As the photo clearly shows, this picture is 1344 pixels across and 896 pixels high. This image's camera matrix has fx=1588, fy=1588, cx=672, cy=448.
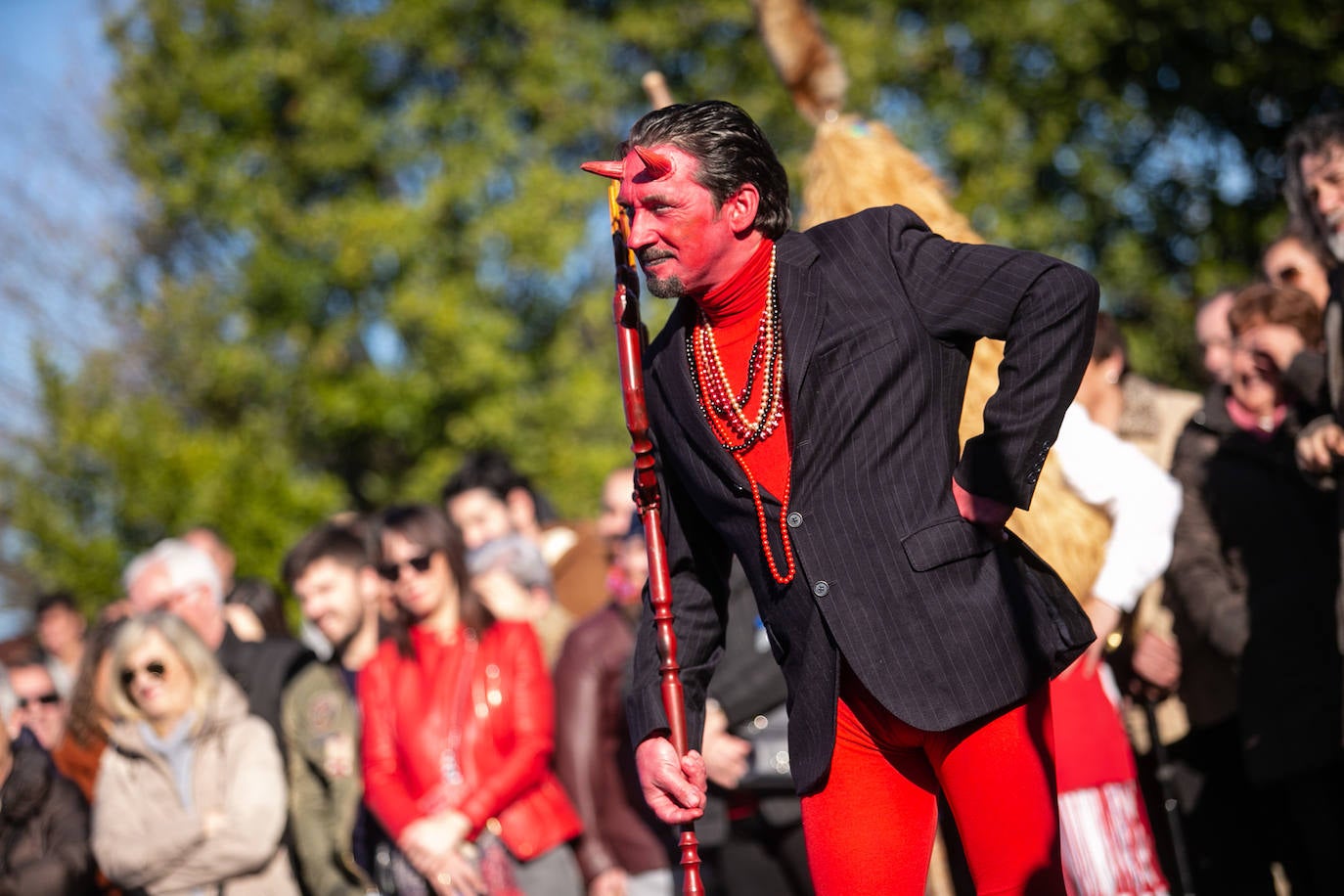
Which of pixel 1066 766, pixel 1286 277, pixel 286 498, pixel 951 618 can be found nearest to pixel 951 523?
pixel 951 618

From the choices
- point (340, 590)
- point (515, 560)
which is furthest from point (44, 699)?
point (515, 560)

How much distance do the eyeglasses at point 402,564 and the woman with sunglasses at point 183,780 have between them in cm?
72

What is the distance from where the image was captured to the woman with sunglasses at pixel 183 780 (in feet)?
17.4

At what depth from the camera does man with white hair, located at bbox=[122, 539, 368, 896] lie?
5.54m

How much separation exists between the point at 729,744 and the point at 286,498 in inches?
389

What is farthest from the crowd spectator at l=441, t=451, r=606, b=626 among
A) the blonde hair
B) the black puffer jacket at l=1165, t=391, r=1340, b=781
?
the black puffer jacket at l=1165, t=391, r=1340, b=781

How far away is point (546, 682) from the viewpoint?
5.34 m

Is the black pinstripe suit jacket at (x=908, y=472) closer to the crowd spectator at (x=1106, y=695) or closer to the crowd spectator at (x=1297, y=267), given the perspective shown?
the crowd spectator at (x=1106, y=695)

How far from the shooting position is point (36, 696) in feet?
24.3

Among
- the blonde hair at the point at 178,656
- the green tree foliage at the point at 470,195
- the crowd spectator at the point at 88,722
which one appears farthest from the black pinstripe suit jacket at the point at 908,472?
the green tree foliage at the point at 470,195

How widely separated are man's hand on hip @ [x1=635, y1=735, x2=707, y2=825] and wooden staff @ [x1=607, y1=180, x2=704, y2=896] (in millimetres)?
25

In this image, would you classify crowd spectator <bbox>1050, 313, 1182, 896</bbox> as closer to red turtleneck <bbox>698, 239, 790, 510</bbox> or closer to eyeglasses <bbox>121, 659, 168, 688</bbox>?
red turtleneck <bbox>698, 239, 790, 510</bbox>

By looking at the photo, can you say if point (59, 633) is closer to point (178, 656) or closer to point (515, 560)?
point (515, 560)

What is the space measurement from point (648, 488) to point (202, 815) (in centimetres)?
300
